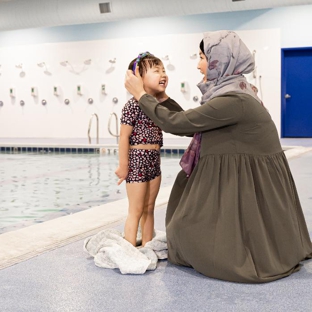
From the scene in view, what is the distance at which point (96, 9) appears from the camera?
1250cm

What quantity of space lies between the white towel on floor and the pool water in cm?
175

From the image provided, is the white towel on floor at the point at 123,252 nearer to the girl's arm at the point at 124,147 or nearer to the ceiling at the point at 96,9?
the girl's arm at the point at 124,147

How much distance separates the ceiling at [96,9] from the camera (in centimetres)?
1166

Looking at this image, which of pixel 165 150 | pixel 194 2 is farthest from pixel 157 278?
pixel 194 2

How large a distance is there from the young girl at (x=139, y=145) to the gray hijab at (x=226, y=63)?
37cm

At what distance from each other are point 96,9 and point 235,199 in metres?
10.8

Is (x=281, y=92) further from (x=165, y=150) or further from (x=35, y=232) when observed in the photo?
(x=35, y=232)

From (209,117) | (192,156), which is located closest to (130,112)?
(192,156)

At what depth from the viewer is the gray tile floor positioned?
6.93 ft

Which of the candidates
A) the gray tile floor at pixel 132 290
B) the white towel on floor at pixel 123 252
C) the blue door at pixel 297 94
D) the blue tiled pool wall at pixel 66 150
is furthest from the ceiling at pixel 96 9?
the gray tile floor at pixel 132 290

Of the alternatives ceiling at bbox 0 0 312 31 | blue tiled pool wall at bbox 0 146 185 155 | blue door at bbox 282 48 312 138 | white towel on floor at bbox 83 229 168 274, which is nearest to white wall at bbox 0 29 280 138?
blue door at bbox 282 48 312 138

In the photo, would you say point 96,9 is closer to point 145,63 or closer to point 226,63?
point 145,63

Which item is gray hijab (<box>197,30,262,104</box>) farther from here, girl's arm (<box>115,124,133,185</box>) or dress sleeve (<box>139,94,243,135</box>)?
girl's arm (<box>115,124,133,185</box>)

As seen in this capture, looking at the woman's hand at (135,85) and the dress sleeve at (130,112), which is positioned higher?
the woman's hand at (135,85)
